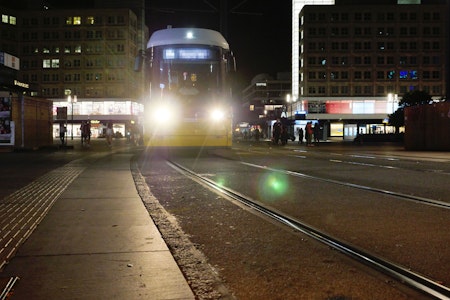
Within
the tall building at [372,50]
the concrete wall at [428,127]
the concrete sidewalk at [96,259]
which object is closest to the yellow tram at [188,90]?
the concrete sidewalk at [96,259]

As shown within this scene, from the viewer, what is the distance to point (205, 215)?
7121mm

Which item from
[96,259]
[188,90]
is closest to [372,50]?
[188,90]

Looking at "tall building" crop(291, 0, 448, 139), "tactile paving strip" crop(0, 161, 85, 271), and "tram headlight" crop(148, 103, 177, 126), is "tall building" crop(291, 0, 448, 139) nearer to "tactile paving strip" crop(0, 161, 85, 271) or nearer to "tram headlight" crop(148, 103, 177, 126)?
"tram headlight" crop(148, 103, 177, 126)

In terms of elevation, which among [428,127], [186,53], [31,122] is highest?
[186,53]

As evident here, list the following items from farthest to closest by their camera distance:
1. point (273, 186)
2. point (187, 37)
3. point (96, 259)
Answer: point (187, 37)
point (273, 186)
point (96, 259)

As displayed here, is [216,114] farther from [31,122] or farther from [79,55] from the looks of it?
[79,55]

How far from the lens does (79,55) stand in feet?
354

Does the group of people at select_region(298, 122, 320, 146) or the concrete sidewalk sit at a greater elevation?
Result: the group of people at select_region(298, 122, 320, 146)

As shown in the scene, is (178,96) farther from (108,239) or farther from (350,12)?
(350,12)

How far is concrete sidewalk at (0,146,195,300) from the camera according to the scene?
378cm

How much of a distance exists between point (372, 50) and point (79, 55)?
60.1 metres

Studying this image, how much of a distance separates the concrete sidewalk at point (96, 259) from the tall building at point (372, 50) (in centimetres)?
9701

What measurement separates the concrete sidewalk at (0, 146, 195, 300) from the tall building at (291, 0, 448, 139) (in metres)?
97.0

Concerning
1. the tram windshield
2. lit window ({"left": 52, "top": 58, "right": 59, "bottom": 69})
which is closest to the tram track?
the tram windshield
